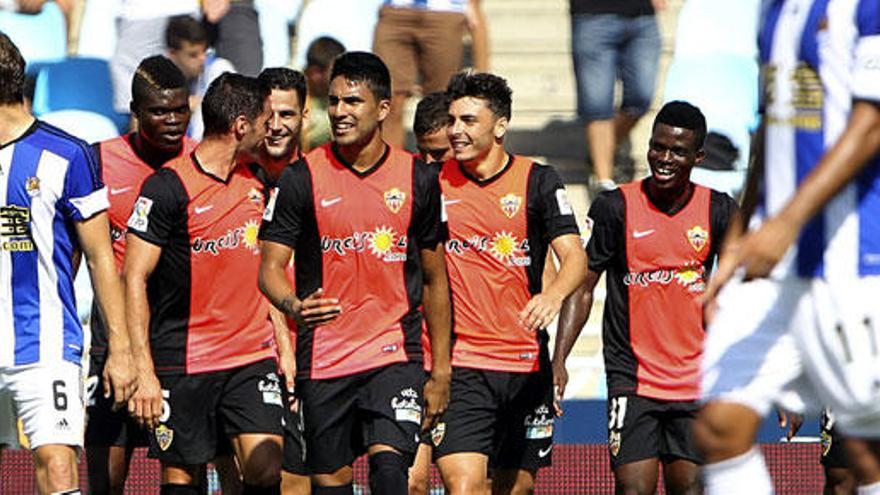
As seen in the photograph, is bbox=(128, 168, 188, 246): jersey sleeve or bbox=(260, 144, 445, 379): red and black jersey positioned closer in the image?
bbox=(260, 144, 445, 379): red and black jersey

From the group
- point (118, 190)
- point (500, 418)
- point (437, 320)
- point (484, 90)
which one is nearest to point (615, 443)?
point (500, 418)

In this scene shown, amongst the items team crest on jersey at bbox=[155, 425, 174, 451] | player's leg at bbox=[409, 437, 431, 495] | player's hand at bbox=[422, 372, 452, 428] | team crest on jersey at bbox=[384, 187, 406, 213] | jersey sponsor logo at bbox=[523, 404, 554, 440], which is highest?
team crest on jersey at bbox=[384, 187, 406, 213]

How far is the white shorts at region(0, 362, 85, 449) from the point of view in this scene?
26.5 feet

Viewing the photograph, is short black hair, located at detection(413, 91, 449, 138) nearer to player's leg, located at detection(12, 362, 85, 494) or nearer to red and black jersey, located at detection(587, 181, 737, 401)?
red and black jersey, located at detection(587, 181, 737, 401)

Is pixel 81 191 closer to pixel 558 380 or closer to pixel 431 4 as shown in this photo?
pixel 558 380

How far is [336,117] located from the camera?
9094mm

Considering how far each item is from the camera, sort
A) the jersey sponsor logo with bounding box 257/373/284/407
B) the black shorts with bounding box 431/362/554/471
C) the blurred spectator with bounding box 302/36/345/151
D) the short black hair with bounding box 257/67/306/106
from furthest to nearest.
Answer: the blurred spectator with bounding box 302/36/345/151 < the short black hair with bounding box 257/67/306/106 < the black shorts with bounding box 431/362/554/471 < the jersey sponsor logo with bounding box 257/373/284/407

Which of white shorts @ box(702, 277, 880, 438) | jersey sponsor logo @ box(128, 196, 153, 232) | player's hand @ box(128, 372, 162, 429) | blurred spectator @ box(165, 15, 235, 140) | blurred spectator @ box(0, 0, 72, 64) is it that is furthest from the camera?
blurred spectator @ box(0, 0, 72, 64)

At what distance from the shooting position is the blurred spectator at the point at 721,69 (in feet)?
47.1

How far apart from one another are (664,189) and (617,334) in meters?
0.75

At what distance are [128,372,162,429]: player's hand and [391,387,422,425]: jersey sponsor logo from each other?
1049 mm

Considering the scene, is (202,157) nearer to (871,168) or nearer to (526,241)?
(526,241)

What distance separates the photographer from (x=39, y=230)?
812 cm

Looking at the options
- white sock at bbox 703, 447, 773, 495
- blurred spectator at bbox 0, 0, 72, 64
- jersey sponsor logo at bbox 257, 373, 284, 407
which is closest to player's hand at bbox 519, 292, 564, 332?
jersey sponsor logo at bbox 257, 373, 284, 407
